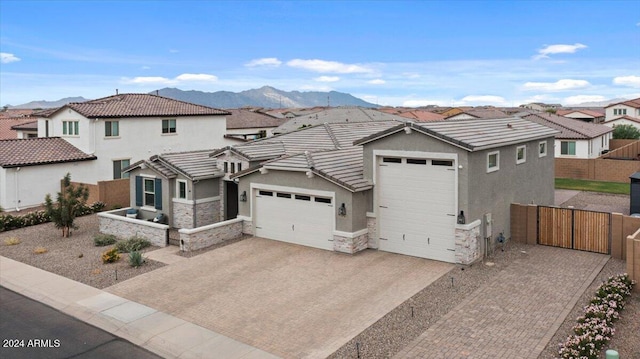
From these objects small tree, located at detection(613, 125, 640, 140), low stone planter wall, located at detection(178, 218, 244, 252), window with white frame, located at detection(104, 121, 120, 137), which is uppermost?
small tree, located at detection(613, 125, 640, 140)

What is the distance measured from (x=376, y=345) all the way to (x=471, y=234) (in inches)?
281

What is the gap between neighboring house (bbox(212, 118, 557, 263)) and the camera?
1770cm

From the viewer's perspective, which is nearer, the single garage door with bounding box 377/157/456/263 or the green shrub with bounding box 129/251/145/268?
the single garage door with bounding box 377/157/456/263

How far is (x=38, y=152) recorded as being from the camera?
99.6ft

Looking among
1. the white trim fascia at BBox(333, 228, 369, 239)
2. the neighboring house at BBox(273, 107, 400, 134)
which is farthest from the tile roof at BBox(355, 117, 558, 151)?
the neighboring house at BBox(273, 107, 400, 134)

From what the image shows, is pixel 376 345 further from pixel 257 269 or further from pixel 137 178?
pixel 137 178

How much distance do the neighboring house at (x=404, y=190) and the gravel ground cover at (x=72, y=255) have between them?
5236 millimetres

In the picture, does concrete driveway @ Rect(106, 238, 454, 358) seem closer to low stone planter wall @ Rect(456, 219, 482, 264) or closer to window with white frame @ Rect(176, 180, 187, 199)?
low stone planter wall @ Rect(456, 219, 482, 264)

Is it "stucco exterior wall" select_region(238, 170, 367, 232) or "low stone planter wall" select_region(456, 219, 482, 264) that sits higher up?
"stucco exterior wall" select_region(238, 170, 367, 232)

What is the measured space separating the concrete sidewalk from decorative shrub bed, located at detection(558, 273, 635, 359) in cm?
624

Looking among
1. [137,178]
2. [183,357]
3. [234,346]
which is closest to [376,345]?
[234,346]

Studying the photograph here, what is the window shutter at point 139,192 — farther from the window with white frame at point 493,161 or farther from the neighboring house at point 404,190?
the window with white frame at point 493,161

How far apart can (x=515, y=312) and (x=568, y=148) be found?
33314mm

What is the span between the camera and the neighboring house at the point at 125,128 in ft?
106
